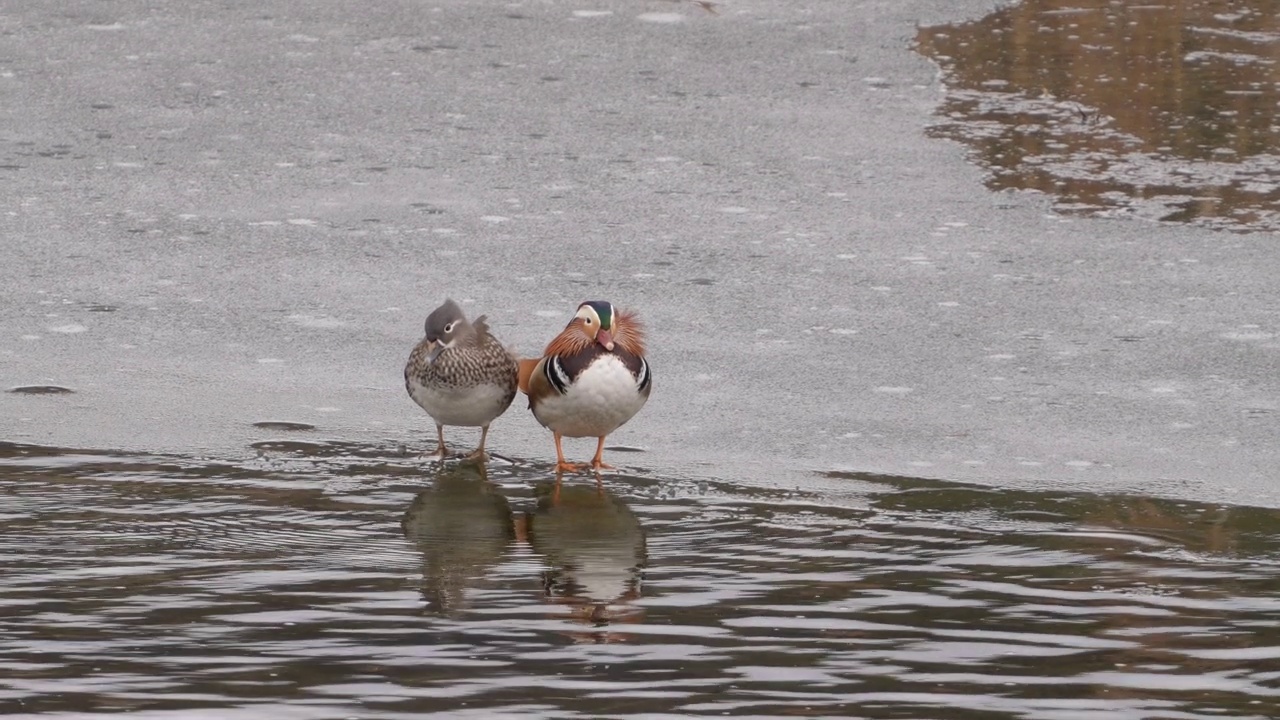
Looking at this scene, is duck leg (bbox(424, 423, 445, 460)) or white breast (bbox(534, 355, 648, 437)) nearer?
white breast (bbox(534, 355, 648, 437))

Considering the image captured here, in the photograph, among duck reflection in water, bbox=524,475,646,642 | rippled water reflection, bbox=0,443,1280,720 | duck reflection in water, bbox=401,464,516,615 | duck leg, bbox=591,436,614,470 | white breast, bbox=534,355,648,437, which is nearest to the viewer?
rippled water reflection, bbox=0,443,1280,720

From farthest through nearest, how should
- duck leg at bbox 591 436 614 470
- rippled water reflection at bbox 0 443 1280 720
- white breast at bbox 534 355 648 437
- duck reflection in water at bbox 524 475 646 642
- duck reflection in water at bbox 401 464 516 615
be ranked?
1. duck leg at bbox 591 436 614 470
2. white breast at bbox 534 355 648 437
3. duck reflection in water at bbox 401 464 516 615
4. duck reflection in water at bbox 524 475 646 642
5. rippled water reflection at bbox 0 443 1280 720

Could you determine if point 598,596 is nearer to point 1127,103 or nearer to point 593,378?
point 593,378

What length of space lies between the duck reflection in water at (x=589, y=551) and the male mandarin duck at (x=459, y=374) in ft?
1.33

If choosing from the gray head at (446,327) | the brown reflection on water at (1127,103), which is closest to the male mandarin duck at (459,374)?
the gray head at (446,327)

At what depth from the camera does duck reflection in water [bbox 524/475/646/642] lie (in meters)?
5.09

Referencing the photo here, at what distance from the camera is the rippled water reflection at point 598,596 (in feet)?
14.7

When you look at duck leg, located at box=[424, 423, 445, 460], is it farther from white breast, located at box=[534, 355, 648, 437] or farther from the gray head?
white breast, located at box=[534, 355, 648, 437]

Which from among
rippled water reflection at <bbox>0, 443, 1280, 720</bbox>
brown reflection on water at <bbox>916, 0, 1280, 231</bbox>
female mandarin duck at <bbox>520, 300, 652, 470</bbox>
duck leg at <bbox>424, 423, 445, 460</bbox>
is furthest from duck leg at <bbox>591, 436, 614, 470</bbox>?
brown reflection on water at <bbox>916, 0, 1280, 231</bbox>

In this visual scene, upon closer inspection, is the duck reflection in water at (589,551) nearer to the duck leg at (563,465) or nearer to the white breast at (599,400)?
the duck leg at (563,465)

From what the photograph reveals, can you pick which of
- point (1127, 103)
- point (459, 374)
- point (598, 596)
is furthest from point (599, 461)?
point (1127, 103)

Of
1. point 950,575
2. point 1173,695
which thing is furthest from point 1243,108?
point 1173,695

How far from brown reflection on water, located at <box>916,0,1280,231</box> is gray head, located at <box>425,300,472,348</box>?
358 centimetres

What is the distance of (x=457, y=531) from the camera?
5816 millimetres
